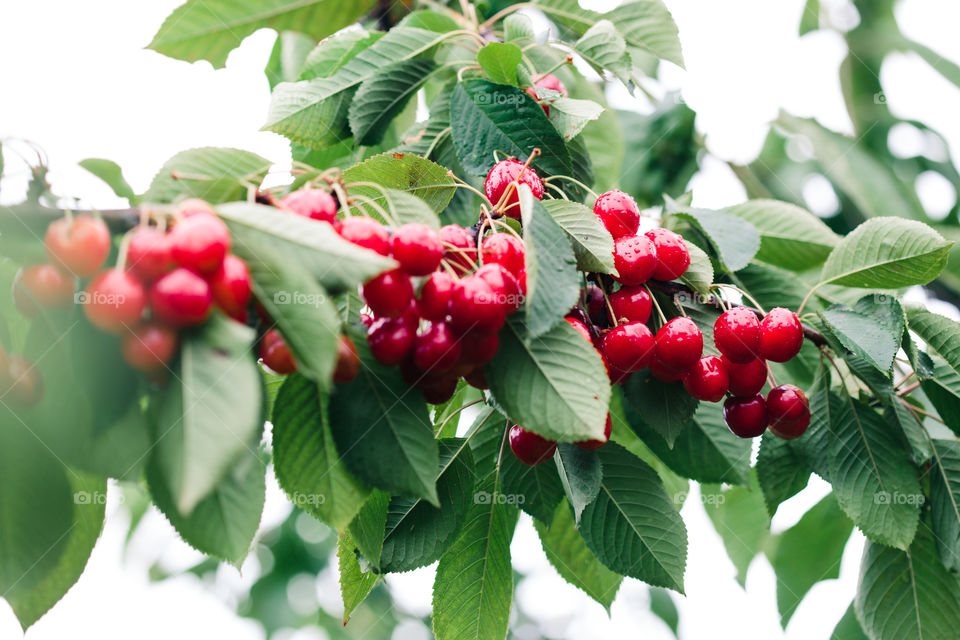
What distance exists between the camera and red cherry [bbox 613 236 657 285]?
1.41 m

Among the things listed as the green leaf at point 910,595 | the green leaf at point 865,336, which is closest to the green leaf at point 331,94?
the green leaf at point 865,336

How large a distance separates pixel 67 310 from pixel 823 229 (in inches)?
79.3

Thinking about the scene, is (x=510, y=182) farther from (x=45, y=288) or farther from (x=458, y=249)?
(x=45, y=288)

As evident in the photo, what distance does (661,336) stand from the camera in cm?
140

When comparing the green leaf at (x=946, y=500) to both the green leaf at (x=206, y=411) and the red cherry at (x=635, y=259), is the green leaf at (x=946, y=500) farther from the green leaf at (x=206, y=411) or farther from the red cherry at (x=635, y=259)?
the green leaf at (x=206, y=411)

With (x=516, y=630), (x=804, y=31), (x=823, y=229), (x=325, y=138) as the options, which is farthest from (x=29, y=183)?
(x=516, y=630)

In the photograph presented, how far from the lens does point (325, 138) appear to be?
1.94 metres

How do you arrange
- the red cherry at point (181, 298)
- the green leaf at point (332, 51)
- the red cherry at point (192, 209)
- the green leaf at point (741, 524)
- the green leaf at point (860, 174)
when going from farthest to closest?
the green leaf at point (860, 174)
the green leaf at point (741, 524)
the green leaf at point (332, 51)
the red cherry at point (192, 209)
the red cherry at point (181, 298)

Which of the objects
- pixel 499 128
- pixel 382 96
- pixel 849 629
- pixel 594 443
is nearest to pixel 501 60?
pixel 499 128

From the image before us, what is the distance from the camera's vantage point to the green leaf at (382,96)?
1935 mm

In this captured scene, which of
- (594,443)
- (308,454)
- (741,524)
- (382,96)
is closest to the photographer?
(308,454)

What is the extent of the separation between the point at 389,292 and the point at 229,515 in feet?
1.12

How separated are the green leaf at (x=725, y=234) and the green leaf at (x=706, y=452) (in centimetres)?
41

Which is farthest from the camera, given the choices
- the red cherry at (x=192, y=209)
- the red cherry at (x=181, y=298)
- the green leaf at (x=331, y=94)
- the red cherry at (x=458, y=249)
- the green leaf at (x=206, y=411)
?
the green leaf at (x=331, y=94)
